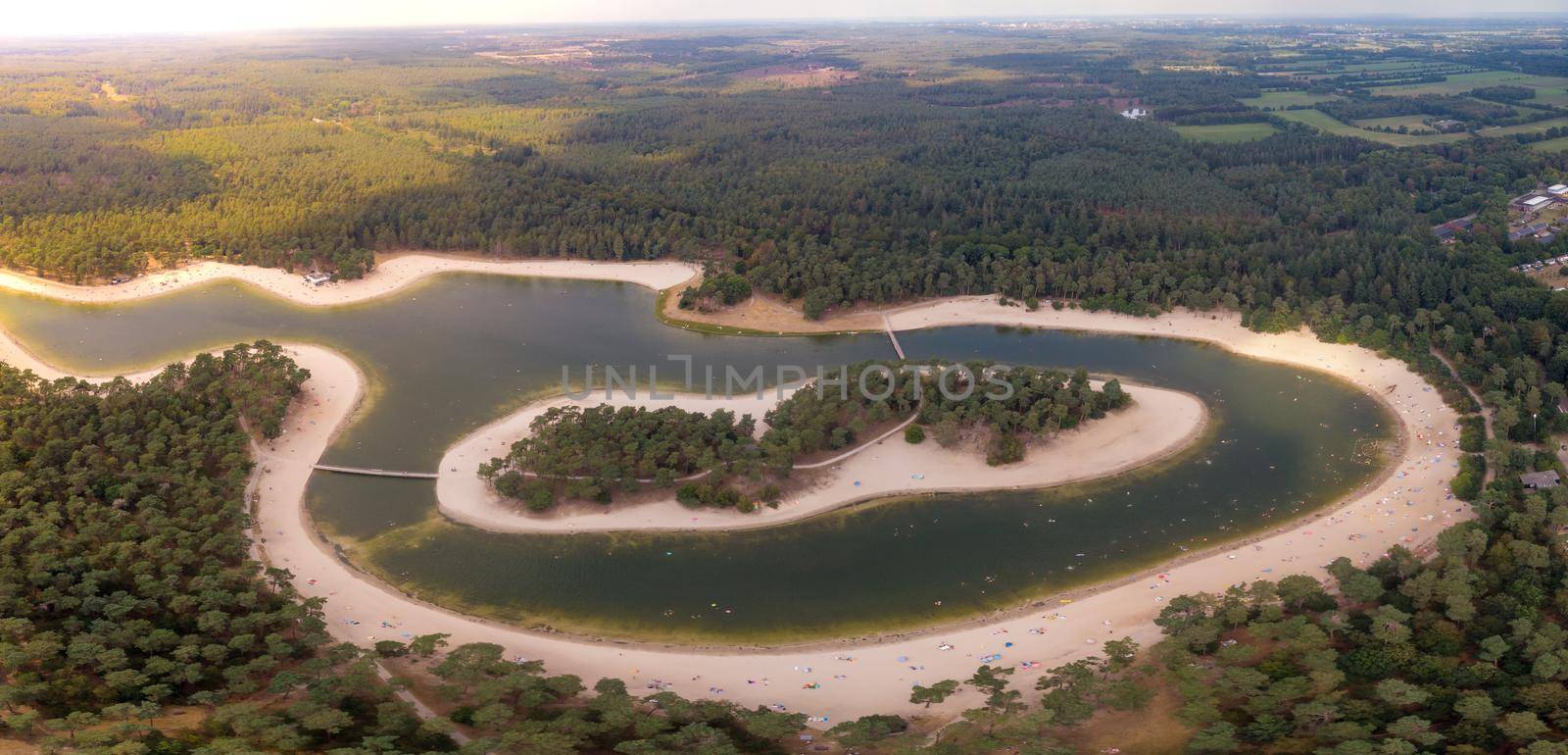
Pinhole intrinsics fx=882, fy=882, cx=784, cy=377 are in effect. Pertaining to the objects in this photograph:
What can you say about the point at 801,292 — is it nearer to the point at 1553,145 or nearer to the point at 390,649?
the point at 390,649

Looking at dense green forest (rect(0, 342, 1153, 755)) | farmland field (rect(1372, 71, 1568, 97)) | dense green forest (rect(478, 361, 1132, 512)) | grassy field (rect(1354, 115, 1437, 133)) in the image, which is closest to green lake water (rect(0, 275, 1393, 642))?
dense green forest (rect(478, 361, 1132, 512))

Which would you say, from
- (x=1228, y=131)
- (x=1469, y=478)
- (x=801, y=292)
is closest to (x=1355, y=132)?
(x=1228, y=131)

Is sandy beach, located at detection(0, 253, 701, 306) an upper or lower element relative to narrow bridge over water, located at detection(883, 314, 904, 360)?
upper

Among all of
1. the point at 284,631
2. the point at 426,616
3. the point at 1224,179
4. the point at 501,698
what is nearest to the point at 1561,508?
the point at 501,698

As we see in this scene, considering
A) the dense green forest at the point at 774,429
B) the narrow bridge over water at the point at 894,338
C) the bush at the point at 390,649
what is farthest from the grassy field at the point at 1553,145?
the bush at the point at 390,649

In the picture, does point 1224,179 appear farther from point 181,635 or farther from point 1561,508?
point 181,635

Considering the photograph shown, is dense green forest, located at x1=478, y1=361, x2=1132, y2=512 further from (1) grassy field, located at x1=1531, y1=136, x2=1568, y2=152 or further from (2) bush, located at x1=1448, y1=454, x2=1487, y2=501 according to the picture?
(1) grassy field, located at x1=1531, y1=136, x2=1568, y2=152

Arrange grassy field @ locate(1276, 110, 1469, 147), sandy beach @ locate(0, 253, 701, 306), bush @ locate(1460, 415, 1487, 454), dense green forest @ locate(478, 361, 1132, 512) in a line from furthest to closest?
grassy field @ locate(1276, 110, 1469, 147)
sandy beach @ locate(0, 253, 701, 306)
bush @ locate(1460, 415, 1487, 454)
dense green forest @ locate(478, 361, 1132, 512)
